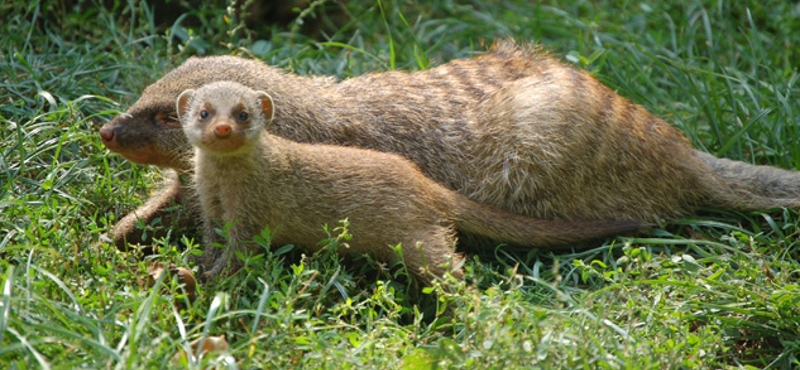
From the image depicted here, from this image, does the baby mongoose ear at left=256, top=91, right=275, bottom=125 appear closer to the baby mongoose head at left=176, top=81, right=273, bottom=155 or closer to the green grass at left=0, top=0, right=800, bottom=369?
the baby mongoose head at left=176, top=81, right=273, bottom=155

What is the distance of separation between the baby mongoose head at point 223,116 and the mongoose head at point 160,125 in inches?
13.3

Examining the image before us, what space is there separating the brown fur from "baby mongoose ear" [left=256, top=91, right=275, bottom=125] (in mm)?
427

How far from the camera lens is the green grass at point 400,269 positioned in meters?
3.72

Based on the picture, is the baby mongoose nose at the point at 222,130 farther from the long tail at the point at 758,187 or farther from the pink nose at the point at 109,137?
the long tail at the point at 758,187

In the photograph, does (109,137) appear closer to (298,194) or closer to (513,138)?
(298,194)

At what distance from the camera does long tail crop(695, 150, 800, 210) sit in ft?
17.5

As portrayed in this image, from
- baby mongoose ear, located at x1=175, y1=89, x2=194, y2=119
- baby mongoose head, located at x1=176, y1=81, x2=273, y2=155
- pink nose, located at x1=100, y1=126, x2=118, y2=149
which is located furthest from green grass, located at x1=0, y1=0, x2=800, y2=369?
baby mongoose ear, located at x1=175, y1=89, x2=194, y2=119

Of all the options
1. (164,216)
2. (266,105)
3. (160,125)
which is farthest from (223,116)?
(164,216)

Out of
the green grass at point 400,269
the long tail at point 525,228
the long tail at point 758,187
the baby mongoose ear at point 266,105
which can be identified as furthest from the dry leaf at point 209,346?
the long tail at point 758,187

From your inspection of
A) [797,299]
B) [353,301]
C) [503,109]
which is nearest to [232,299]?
[353,301]

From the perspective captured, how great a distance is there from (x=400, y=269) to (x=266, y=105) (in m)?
0.95

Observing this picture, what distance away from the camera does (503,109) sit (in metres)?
5.25

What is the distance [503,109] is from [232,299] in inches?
71.1

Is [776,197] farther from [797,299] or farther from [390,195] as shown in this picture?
[390,195]
